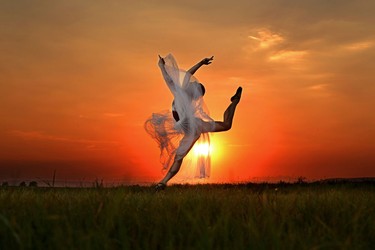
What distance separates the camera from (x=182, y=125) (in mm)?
11430

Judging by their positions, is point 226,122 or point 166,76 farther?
point 226,122

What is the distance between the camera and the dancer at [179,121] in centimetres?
1143

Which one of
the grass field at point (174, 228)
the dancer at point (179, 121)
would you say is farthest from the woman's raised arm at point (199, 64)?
the grass field at point (174, 228)

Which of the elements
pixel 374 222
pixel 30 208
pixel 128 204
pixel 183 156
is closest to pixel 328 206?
pixel 374 222

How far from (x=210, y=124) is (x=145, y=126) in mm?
1732

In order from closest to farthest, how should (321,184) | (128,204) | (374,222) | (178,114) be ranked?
1. (374,222)
2. (128,204)
3. (178,114)
4. (321,184)

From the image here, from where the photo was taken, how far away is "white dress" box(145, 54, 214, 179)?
37.6 ft

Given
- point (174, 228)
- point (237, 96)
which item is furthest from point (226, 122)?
point (174, 228)

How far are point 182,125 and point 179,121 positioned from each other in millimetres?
145

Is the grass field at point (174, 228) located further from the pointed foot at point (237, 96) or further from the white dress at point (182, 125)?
the pointed foot at point (237, 96)

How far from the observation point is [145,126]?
467 inches

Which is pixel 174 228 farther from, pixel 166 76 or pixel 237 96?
pixel 237 96

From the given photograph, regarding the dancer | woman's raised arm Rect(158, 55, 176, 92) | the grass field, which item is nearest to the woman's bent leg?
the dancer

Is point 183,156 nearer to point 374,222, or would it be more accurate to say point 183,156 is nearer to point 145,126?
point 145,126
